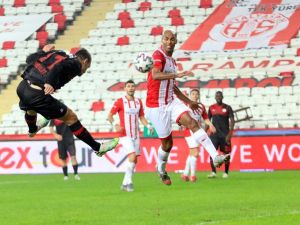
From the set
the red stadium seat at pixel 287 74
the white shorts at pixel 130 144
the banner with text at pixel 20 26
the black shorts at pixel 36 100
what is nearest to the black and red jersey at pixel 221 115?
the white shorts at pixel 130 144

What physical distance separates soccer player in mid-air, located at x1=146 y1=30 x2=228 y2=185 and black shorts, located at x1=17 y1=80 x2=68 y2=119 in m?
1.89

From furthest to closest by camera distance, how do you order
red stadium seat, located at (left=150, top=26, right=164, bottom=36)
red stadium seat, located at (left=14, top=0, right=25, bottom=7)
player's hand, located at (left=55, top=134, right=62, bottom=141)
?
red stadium seat, located at (left=14, top=0, right=25, bottom=7) → red stadium seat, located at (left=150, top=26, right=164, bottom=36) → player's hand, located at (left=55, top=134, right=62, bottom=141)

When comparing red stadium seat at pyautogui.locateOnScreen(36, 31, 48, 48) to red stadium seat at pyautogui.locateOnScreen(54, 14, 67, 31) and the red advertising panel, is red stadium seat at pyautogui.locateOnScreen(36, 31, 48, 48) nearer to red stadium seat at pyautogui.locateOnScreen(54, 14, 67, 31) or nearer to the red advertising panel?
red stadium seat at pyautogui.locateOnScreen(54, 14, 67, 31)

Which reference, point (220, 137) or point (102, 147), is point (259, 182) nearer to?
point (220, 137)

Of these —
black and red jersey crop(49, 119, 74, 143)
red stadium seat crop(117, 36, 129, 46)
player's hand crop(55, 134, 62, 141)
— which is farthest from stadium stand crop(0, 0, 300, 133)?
player's hand crop(55, 134, 62, 141)

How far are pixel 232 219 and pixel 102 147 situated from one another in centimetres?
256

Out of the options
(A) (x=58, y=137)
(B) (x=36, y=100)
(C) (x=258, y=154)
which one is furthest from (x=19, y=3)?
(B) (x=36, y=100)

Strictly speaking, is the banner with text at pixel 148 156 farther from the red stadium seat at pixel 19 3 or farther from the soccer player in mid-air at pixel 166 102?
the red stadium seat at pixel 19 3

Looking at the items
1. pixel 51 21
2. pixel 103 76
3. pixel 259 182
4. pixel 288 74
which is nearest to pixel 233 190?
pixel 259 182

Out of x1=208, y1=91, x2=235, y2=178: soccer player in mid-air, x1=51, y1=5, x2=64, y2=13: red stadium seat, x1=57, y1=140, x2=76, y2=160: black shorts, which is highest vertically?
x1=208, y1=91, x2=235, y2=178: soccer player in mid-air

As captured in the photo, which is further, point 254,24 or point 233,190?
point 254,24

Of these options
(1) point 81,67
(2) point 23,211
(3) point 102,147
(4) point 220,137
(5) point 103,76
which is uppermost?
(1) point 81,67

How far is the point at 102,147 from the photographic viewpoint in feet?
39.4

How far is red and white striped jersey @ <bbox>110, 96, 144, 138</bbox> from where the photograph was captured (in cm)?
1693
